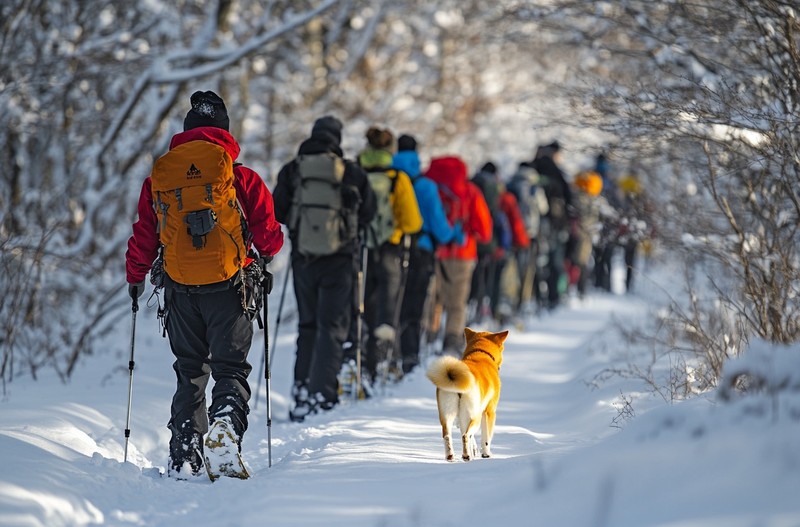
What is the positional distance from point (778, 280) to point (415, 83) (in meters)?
15.4

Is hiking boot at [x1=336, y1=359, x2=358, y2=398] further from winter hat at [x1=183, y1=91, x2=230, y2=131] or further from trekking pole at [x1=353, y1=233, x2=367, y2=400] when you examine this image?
winter hat at [x1=183, y1=91, x2=230, y2=131]

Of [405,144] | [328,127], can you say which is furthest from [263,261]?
[405,144]

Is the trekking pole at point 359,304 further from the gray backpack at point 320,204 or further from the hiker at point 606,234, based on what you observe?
the hiker at point 606,234

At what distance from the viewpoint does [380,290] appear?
357 inches

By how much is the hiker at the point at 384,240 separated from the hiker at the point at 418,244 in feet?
1.60

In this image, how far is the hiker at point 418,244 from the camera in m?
9.45

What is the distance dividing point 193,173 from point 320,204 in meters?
2.41

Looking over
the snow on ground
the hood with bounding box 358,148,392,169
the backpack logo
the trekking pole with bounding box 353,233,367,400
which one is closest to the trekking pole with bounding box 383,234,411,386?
the trekking pole with bounding box 353,233,367,400

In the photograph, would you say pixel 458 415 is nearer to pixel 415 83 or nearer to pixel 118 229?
pixel 118 229

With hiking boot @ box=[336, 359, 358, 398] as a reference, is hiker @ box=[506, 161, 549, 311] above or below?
above

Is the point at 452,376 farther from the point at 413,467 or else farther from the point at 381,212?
the point at 381,212

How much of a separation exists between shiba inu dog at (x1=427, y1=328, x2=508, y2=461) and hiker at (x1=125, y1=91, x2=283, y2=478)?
112cm

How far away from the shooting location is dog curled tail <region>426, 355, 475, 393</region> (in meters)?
5.34

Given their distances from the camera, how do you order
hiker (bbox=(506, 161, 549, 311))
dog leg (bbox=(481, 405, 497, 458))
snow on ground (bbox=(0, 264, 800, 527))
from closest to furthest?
snow on ground (bbox=(0, 264, 800, 527))
dog leg (bbox=(481, 405, 497, 458))
hiker (bbox=(506, 161, 549, 311))
